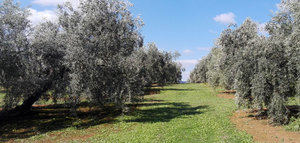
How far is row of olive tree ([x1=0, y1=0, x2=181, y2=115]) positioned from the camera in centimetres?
1900

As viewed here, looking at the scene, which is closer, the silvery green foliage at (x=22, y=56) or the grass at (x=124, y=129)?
the grass at (x=124, y=129)

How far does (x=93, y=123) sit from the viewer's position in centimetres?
2097

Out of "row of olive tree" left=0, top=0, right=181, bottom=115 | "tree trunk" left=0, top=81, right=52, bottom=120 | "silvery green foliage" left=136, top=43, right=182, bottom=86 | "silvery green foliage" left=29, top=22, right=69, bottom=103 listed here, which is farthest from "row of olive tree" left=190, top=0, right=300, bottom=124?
"silvery green foliage" left=136, top=43, right=182, bottom=86

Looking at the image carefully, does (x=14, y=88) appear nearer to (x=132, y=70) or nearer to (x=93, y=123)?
(x=93, y=123)

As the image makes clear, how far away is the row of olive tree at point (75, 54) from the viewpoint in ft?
62.3

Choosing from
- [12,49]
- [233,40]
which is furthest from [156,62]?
A: [12,49]

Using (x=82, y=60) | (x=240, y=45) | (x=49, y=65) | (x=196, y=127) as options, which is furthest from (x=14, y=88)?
(x=240, y=45)

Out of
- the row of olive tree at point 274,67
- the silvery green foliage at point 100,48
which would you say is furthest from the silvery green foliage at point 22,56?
the row of olive tree at point 274,67

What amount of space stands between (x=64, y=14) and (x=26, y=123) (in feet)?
38.2

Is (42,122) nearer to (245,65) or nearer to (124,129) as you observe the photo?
(124,129)

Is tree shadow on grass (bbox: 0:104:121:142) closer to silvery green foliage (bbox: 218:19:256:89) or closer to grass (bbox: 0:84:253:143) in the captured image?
grass (bbox: 0:84:253:143)

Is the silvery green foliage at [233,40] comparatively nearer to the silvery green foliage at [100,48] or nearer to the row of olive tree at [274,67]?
the row of olive tree at [274,67]

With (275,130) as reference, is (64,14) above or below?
above

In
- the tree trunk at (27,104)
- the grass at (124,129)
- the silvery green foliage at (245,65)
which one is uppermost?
the silvery green foliage at (245,65)
